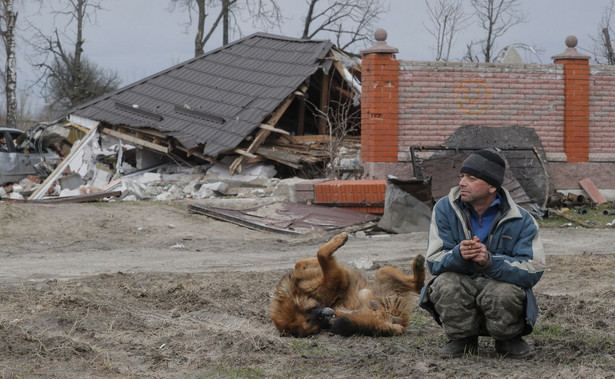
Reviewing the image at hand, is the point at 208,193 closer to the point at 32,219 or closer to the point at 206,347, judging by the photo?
the point at 32,219

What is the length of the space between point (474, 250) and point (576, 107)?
540 inches

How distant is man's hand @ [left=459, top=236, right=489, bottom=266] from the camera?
4.57 meters

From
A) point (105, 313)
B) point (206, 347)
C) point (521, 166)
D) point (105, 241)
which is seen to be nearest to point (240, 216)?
point (105, 241)

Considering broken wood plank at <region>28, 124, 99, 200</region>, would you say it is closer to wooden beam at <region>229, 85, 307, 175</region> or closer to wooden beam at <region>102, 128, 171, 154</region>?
wooden beam at <region>102, 128, 171, 154</region>

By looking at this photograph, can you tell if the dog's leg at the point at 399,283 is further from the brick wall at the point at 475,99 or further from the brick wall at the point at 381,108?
the brick wall at the point at 475,99

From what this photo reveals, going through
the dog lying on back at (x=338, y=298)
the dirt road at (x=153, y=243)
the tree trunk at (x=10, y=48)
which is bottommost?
the dirt road at (x=153, y=243)

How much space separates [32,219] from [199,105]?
297 inches

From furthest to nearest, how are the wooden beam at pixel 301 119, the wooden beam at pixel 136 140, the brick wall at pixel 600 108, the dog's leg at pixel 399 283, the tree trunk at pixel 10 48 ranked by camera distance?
the tree trunk at pixel 10 48 < the wooden beam at pixel 301 119 < the wooden beam at pixel 136 140 < the brick wall at pixel 600 108 < the dog's leg at pixel 399 283

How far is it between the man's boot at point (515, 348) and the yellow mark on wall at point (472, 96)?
1236cm

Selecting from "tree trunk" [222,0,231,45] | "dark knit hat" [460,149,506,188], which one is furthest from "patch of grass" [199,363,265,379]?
"tree trunk" [222,0,231,45]

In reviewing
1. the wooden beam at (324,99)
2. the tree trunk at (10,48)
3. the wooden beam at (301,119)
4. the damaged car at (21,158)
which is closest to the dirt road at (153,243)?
the wooden beam at (301,119)

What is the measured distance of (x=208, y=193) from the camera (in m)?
17.0

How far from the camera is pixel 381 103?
16516 mm

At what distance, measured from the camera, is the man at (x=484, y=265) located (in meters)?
4.72
